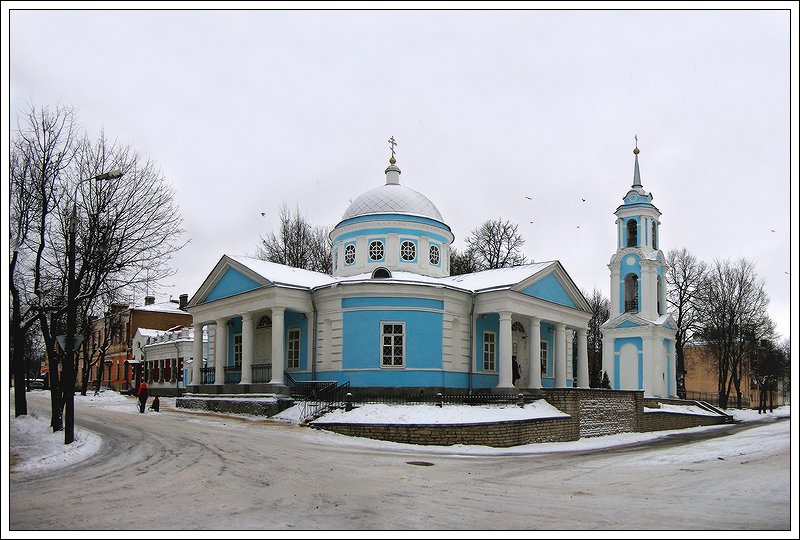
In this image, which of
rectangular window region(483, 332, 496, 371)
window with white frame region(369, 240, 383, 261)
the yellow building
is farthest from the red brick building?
the yellow building

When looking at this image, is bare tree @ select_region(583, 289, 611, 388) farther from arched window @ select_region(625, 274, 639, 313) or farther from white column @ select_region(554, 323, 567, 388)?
white column @ select_region(554, 323, 567, 388)

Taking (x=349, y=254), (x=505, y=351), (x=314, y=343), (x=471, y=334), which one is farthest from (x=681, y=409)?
(x=314, y=343)

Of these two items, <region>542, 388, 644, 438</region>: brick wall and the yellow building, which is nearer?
<region>542, 388, 644, 438</region>: brick wall

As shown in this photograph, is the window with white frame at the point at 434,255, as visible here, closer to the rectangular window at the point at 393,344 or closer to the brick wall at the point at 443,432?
the rectangular window at the point at 393,344

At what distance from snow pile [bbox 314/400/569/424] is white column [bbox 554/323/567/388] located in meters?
9.03

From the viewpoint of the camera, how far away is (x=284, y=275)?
3062cm

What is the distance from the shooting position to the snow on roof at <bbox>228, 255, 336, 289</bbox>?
29.5 meters

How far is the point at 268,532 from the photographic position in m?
9.50

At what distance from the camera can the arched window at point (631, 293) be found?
46.8 m

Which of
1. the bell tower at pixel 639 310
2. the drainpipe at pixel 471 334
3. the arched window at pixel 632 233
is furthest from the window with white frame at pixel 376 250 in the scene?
the arched window at pixel 632 233

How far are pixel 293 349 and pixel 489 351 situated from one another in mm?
8318

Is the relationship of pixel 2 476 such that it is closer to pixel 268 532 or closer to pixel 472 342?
pixel 268 532

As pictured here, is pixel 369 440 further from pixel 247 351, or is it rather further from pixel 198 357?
pixel 198 357

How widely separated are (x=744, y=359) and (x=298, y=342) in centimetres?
3515
